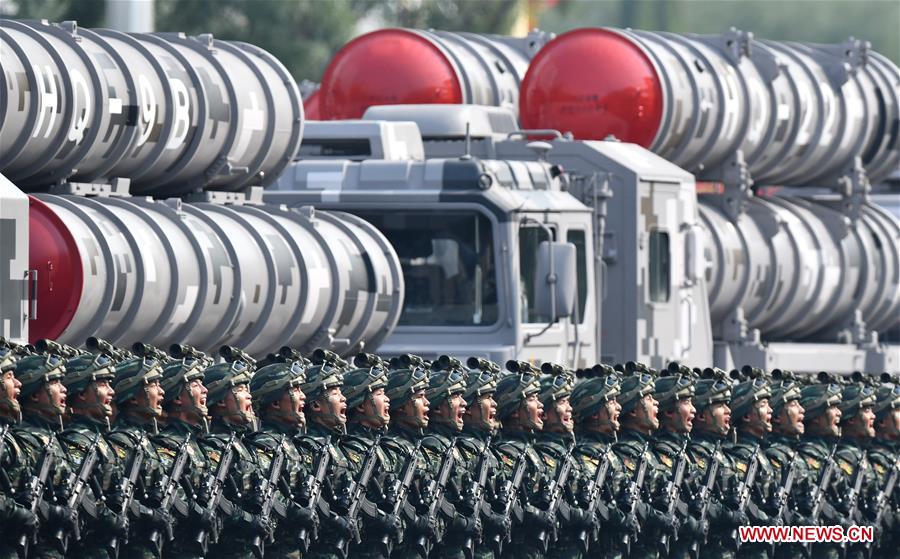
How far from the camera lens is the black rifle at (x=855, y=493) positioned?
16.2 metres

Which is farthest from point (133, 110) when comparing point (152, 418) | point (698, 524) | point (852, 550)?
point (852, 550)

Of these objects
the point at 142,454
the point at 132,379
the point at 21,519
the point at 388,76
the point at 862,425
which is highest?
the point at 388,76

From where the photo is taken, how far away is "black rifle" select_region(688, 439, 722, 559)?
50.4 ft

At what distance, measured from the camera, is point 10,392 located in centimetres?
1188

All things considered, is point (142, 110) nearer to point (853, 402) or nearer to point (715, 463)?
point (715, 463)

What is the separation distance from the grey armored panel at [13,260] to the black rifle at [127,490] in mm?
1678

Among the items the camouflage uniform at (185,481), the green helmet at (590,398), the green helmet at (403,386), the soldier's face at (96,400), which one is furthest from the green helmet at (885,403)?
the soldier's face at (96,400)

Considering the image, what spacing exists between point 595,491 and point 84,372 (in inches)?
140

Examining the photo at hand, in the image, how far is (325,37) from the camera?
45.7m

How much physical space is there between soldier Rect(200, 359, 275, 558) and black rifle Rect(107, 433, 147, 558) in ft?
1.75

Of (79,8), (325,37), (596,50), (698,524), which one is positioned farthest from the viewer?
(325,37)

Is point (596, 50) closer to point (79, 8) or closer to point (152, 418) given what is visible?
point (152, 418)

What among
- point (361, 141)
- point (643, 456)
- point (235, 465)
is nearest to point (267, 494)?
point (235, 465)

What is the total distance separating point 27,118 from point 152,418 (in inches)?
103
